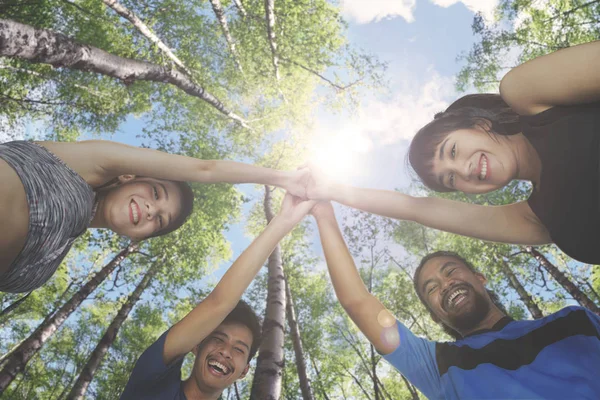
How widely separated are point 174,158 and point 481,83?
15.3 meters

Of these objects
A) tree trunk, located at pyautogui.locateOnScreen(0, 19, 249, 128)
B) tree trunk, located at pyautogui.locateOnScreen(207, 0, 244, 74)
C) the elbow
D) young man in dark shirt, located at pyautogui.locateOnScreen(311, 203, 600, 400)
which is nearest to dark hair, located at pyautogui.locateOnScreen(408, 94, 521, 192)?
young man in dark shirt, located at pyautogui.locateOnScreen(311, 203, 600, 400)

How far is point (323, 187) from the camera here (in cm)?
368

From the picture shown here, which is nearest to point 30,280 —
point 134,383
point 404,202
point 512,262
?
point 134,383

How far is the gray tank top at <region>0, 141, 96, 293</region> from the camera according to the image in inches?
71.5

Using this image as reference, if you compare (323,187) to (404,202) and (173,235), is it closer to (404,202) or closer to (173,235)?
(404,202)

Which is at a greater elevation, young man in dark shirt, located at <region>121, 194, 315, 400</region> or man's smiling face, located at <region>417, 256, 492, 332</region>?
man's smiling face, located at <region>417, 256, 492, 332</region>

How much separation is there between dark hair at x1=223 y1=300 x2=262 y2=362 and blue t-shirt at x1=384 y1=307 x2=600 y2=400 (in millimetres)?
1629

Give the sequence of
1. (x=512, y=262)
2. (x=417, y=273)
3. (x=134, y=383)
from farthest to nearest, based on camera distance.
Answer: (x=512, y=262) < (x=417, y=273) < (x=134, y=383)

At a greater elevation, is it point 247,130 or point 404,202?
point 247,130

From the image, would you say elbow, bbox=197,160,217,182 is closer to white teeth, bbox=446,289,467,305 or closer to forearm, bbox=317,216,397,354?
forearm, bbox=317,216,397,354

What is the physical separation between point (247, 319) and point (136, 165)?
6.66ft

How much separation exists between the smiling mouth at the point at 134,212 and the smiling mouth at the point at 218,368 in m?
1.53

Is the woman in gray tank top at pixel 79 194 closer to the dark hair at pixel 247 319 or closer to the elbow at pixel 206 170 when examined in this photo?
the elbow at pixel 206 170

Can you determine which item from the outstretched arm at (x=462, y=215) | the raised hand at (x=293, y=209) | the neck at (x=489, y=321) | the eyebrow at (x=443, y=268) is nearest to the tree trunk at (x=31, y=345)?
the raised hand at (x=293, y=209)
